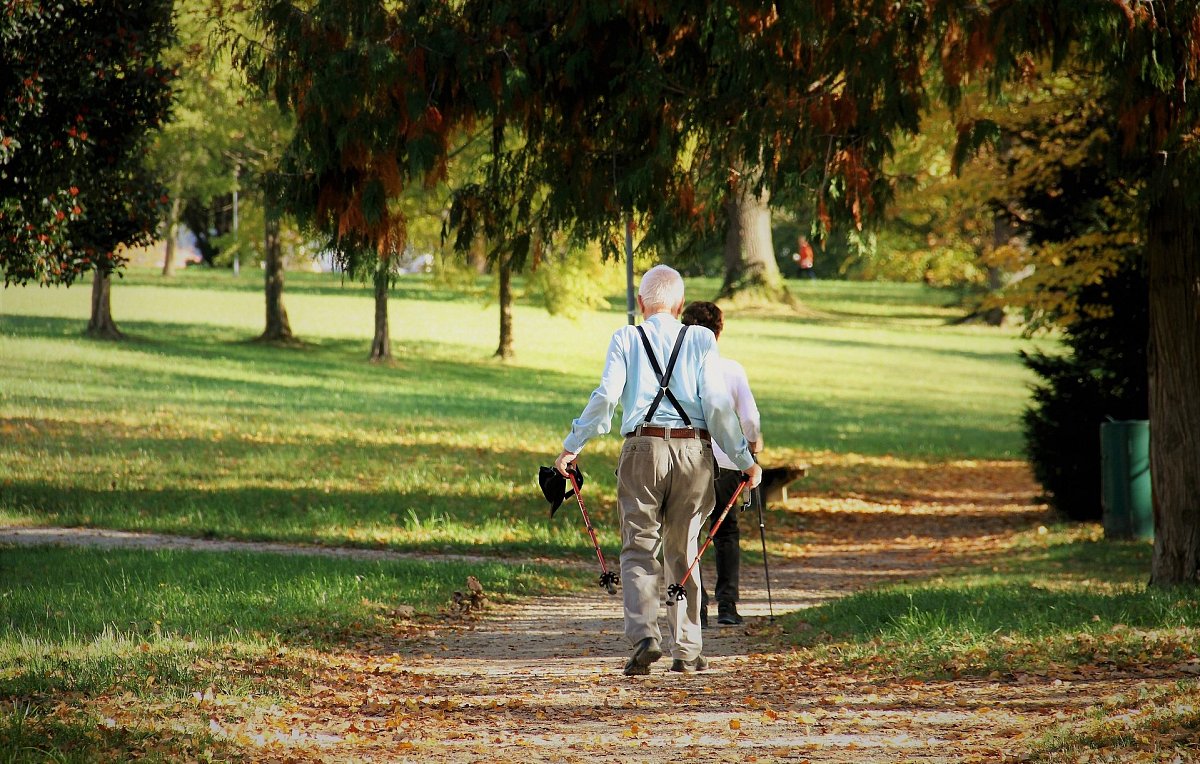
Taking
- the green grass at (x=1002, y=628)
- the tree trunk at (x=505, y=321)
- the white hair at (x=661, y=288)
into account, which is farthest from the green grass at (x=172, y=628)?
the tree trunk at (x=505, y=321)

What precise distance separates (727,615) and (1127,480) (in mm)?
7033

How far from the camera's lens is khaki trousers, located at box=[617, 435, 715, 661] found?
25.1ft

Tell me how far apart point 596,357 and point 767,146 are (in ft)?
109

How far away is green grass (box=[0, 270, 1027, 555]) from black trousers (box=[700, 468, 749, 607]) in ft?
14.0

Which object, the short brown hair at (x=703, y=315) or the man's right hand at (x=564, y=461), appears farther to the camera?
the short brown hair at (x=703, y=315)

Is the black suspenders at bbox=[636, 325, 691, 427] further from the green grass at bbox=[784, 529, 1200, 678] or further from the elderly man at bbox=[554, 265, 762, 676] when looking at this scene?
the green grass at bbox=[784, 529, 1200, 678]

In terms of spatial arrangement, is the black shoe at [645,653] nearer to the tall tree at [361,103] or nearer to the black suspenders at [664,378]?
the black suspenders at [664,378]

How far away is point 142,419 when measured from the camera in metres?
22.5

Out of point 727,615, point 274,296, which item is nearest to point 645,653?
point 727,615

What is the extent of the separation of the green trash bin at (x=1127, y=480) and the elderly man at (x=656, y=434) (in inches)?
349

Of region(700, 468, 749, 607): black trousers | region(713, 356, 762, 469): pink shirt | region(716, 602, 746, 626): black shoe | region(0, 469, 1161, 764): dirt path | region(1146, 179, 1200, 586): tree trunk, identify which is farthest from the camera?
region(1146, 179, 1200, 586): tree trunk

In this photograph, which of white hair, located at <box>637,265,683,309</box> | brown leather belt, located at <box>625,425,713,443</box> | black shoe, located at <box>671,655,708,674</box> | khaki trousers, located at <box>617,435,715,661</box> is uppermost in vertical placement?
white hair, located at <box>637,265,683,309</box>

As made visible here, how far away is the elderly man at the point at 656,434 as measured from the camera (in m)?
7.64

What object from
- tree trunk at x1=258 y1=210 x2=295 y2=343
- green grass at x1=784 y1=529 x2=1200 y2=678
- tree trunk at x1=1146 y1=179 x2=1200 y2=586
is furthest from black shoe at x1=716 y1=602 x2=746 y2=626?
tree trunk at x1=258 y1=210 x2=295 y2=343
